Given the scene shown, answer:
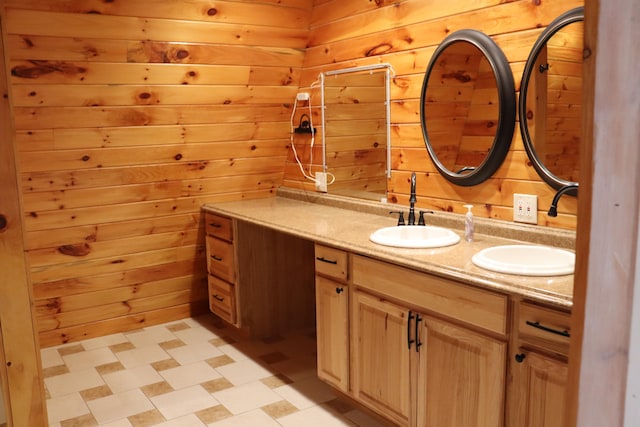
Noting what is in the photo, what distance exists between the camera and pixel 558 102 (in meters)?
2.32

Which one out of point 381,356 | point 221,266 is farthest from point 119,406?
point 381,356

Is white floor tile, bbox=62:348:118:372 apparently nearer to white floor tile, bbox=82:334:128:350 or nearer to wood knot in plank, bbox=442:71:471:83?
white floor tile, bbox=82:334:128:350

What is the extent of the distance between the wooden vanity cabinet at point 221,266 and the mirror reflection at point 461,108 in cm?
140

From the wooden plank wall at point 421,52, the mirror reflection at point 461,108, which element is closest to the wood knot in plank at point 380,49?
the wooden plank wall at point 421,52

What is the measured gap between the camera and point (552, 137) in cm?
236

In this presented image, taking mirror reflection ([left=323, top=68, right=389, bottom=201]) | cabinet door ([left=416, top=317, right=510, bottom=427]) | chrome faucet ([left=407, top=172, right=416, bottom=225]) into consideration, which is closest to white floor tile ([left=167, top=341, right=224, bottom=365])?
mirror reflection ([left=323, top=68, right=389, bottom=201])

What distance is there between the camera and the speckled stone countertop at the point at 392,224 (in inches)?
72.6

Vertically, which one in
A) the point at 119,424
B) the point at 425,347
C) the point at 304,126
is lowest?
the point at 119,424

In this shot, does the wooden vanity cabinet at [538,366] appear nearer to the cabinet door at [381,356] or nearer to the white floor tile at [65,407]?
the cabinet door at [381,356]

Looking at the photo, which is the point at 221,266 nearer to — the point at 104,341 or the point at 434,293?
the point at 104,341

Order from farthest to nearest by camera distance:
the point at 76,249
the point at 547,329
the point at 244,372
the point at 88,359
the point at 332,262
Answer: the point at 76,249
the point at 88,359
the point at 244,372
the point at 332,262
the point at 547,329

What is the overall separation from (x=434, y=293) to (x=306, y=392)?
3.71 ft

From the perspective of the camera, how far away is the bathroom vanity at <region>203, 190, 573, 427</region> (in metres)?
1.79

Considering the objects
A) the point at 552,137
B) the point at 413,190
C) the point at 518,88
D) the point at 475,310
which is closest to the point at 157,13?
the point at 413,190
